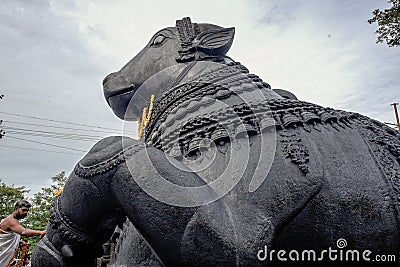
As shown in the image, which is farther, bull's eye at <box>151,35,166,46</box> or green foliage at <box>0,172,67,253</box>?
green foliage at <box>0,172,67,253</box>

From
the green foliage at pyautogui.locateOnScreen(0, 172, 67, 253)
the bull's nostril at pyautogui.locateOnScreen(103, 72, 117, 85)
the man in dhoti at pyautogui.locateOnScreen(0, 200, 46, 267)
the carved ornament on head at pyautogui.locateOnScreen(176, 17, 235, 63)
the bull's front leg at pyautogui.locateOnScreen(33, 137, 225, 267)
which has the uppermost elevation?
the green foliage at pyautogui.locateOnScreen(0, 172, 67, 253)

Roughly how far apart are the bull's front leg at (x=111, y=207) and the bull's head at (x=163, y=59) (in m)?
0.88

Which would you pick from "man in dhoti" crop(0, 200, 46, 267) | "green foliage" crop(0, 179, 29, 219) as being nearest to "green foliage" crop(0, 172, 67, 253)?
"green foliage" crop(0, 179, 29, 219)

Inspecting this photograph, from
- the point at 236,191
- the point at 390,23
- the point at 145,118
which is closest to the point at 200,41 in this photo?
the point at 145,118

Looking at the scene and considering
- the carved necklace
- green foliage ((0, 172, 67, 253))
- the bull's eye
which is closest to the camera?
the carved necklace

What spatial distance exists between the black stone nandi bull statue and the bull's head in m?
0.55

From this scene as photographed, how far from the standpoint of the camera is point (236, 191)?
4.75 feet

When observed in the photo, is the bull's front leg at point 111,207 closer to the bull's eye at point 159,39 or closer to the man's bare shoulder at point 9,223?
the bull's eye at point 159,39

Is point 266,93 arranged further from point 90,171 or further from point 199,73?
point 90,171

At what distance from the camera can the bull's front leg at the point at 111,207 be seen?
1.32m

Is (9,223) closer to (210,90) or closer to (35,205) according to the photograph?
(210,90)

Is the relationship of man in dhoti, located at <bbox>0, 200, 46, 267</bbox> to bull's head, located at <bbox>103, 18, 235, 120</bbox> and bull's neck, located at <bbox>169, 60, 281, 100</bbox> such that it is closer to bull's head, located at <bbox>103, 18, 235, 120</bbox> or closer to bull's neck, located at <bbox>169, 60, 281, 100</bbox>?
bull's head, located at <bbox>103, 18, 235, 120</bbox>

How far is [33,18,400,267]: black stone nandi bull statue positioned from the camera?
1332 mm

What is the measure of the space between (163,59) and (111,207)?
1.18 metres
